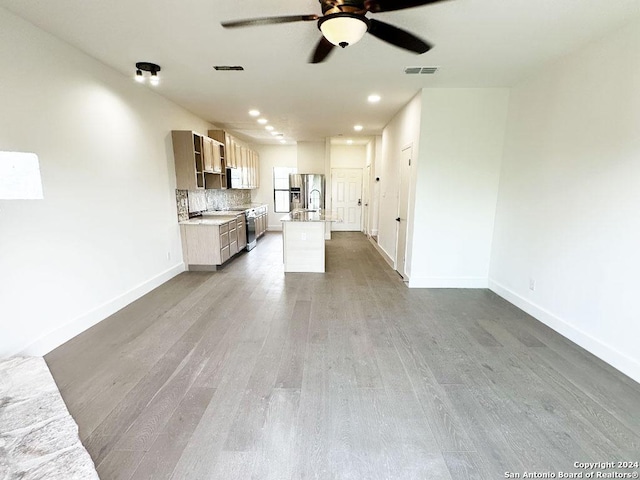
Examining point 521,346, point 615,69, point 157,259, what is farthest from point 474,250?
point 157,259

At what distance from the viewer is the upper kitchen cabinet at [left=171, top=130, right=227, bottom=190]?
4586 mm

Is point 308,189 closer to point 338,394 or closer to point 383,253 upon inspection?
point 383,253

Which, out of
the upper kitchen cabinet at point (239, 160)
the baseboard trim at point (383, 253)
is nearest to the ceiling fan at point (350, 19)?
the baseboard trim at point (383, 253)

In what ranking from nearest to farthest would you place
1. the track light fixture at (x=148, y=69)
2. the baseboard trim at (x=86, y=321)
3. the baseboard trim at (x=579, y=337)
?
the baseboard trim at (x=579, y=337) → the baseboard trim at (x=86, y=321) → the track light fixture at (x=148, y=69)

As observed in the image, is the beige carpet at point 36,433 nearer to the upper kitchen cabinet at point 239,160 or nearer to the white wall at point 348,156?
the upper kitchen cabinet at point 239,160

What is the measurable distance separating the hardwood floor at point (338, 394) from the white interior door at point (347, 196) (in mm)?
6128

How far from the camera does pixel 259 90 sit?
12.8 ft

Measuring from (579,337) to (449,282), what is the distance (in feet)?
5.52

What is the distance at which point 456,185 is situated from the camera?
160 inches

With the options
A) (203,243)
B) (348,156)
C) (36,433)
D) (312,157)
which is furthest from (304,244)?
(348,156)

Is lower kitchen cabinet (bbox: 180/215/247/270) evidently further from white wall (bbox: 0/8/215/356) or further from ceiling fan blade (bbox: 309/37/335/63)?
ceiling fan blade (bbox: 309/37/335/63)

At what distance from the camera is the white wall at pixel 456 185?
3.89m

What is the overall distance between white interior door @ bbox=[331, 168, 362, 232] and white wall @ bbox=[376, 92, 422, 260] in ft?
6.66

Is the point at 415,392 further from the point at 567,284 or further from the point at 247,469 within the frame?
the point at 567,284
